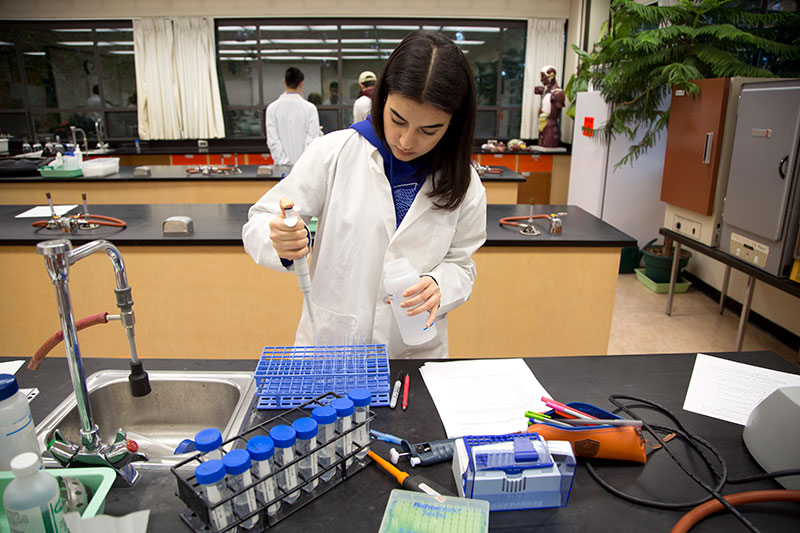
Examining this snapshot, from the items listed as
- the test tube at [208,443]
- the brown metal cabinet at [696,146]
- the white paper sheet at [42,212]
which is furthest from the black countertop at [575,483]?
the brown metal cabinet at [696,146]

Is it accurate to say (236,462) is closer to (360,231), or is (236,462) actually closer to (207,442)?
(207,442)

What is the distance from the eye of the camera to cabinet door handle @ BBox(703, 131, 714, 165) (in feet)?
9.41

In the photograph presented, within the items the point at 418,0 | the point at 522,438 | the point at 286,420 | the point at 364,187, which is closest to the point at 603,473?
the point at 522,438

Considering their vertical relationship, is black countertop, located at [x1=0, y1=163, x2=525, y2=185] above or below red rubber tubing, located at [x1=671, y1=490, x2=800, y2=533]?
above

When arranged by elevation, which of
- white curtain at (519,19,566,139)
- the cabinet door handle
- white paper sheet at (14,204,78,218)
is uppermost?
white curtain at (519,19,566,139)

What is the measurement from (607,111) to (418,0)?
3.50m

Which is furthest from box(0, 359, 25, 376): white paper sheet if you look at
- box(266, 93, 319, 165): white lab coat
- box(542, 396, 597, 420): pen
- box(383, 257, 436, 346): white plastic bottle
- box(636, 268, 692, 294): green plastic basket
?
box(636, 268, 692, 294): green plastic basket

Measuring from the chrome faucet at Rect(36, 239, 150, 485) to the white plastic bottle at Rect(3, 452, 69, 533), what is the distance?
0.64 feet

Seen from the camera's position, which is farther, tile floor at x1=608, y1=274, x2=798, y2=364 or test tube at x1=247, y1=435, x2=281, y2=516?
tile floor at x1=608, y1=274, x2=798, y2=364

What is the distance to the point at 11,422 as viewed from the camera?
0.76 metres

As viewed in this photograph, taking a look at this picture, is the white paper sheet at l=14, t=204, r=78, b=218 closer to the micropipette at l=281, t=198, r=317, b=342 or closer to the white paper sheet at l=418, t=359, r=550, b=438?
the micropipette at l=281, t=198, r=317, b=342

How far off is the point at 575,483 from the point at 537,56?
22.1ft

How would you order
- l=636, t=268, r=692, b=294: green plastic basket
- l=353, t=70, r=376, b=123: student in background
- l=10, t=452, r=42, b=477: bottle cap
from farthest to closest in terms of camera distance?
1. l=353, t=70, r=376, b=123: student in background
2. l=636, t=268, r=692, b=294: green plastic basket
3. l=10, t=452, r=42, b=477: bottle cap

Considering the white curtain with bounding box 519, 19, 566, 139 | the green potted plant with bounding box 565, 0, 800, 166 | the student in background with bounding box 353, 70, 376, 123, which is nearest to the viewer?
the green potted plant with bounding box 565, 0, 800, 166
